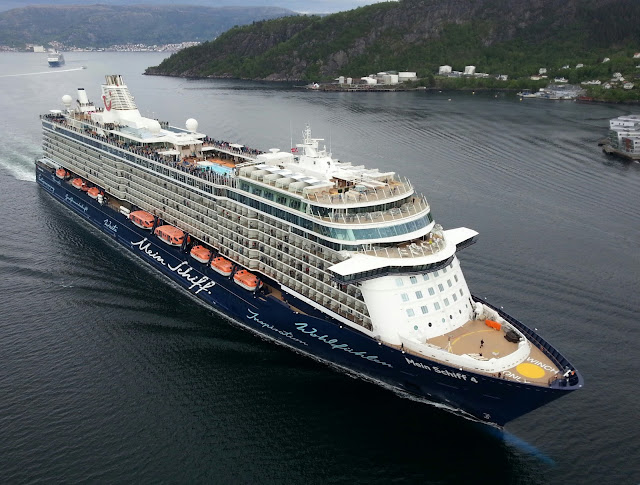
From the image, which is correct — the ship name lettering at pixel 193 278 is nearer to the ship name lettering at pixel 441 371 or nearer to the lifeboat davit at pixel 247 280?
the lifeboat davit at pixel 247 280

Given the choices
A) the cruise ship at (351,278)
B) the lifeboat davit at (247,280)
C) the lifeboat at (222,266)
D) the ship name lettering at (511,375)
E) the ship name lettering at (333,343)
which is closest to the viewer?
the ship name lettering at (511,375)

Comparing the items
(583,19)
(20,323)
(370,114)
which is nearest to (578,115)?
(370,114)

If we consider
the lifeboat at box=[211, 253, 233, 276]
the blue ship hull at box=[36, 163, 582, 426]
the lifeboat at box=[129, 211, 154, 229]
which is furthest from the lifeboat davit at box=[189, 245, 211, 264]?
the lifeboat at box=[129, 211, 154, 229]

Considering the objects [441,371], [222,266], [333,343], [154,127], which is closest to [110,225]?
[154,127]

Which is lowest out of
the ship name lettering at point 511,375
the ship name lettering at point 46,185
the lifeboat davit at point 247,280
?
the ship name lettering at point 511,375

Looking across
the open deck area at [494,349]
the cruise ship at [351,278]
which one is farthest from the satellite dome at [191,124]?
the open deck area at [494,349]

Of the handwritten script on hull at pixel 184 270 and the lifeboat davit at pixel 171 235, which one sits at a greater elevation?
the lifeboat davit at pixel 171 235

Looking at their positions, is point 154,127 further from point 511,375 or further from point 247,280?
point 511,375

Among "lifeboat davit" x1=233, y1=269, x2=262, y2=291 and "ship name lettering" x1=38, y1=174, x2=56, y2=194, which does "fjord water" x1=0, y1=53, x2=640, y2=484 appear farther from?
"lifeboat davit" x1=233, y1=269, x2=262, y2=291
